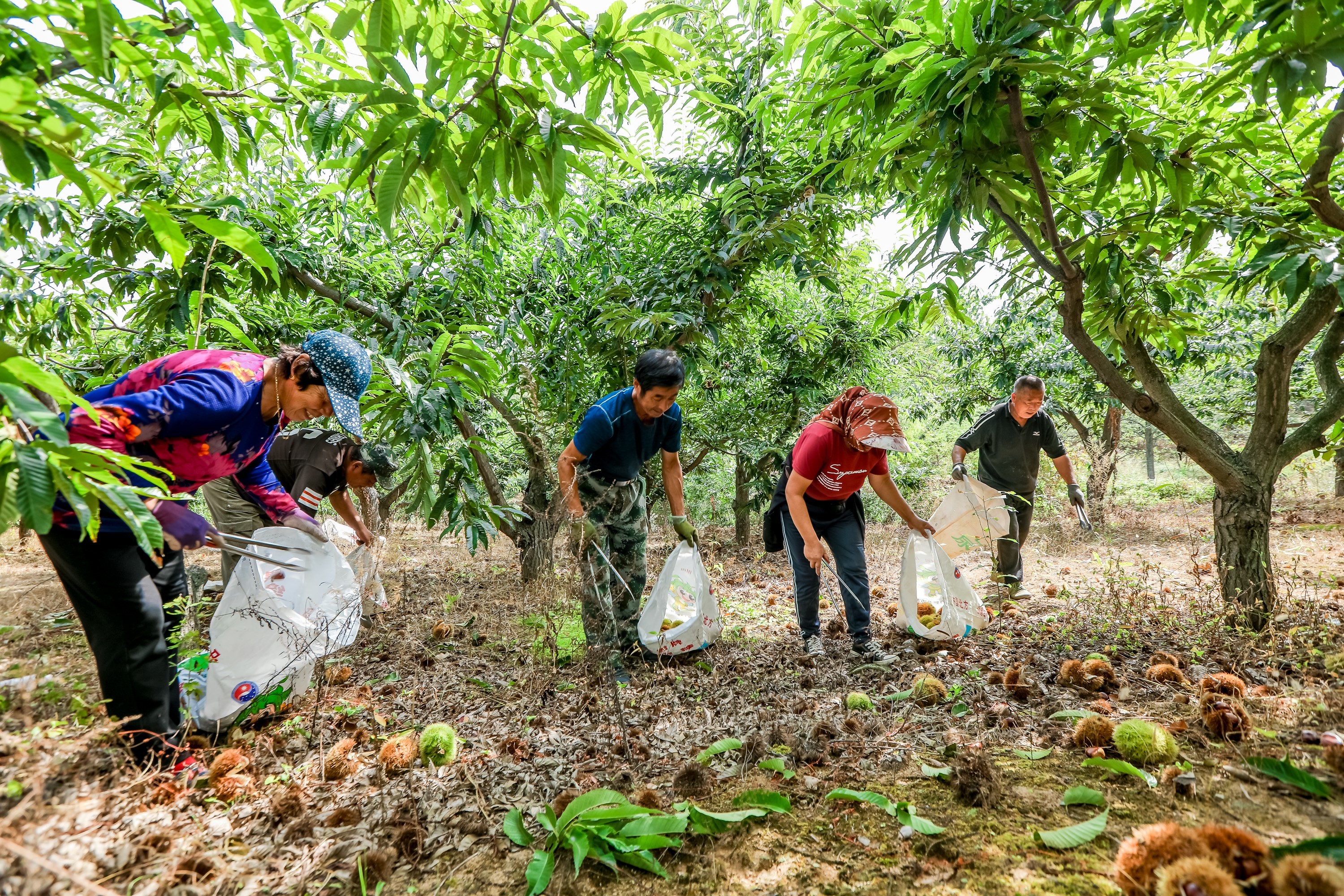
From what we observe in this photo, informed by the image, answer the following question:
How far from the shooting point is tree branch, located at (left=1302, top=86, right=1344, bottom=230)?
1761 mm

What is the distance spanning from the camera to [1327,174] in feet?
6.07

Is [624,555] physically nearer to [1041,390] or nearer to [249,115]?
[249,115]

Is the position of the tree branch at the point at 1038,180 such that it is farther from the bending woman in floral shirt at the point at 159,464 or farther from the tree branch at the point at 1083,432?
the tree branch at the point at 1083,432

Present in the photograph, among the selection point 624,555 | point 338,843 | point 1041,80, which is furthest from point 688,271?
point 338,843

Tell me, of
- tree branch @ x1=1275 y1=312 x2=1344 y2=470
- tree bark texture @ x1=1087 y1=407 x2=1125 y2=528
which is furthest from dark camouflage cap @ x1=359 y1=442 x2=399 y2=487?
tree bark texture @ x1=1087 y1=407 x2=1125 y2=528

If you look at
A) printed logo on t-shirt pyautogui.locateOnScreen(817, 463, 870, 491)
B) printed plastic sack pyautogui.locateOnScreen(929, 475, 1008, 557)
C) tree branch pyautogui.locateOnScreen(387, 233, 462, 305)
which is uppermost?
tree branch pyautogui.locateOnScreen(387, 233, 462, 305)

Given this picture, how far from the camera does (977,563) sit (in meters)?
5.81

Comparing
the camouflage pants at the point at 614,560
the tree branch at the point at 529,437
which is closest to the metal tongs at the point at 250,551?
the camouflage pants at the point at 614,560

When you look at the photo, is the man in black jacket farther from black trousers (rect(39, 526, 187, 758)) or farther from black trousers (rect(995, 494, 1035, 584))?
black trousers (rect(39, 526, 187, 758))

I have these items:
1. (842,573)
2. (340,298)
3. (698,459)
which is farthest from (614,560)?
(698,459)

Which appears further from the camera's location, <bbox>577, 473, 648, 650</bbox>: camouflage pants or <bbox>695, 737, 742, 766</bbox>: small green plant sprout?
<bbox>577, 473, 648, 650</bbox>: camouflage pants

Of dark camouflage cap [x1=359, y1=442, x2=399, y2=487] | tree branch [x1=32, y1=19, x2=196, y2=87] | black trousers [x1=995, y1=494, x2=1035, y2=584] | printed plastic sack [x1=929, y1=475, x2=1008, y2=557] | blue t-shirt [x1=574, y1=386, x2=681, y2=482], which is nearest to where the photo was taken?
tree branch [x1=32, y1=19, x2=196, y2=87]

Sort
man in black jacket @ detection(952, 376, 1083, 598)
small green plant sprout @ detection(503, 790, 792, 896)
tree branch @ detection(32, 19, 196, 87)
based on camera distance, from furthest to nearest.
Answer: man in black jacket @ detection(952, 376, 1083, 598) → small green plant sprout @ detection(503, 790, 792, 896) → tree branch @ detection(32, 19, 196, 87)

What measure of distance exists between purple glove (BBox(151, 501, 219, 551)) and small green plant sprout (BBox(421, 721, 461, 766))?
91 centimetres
